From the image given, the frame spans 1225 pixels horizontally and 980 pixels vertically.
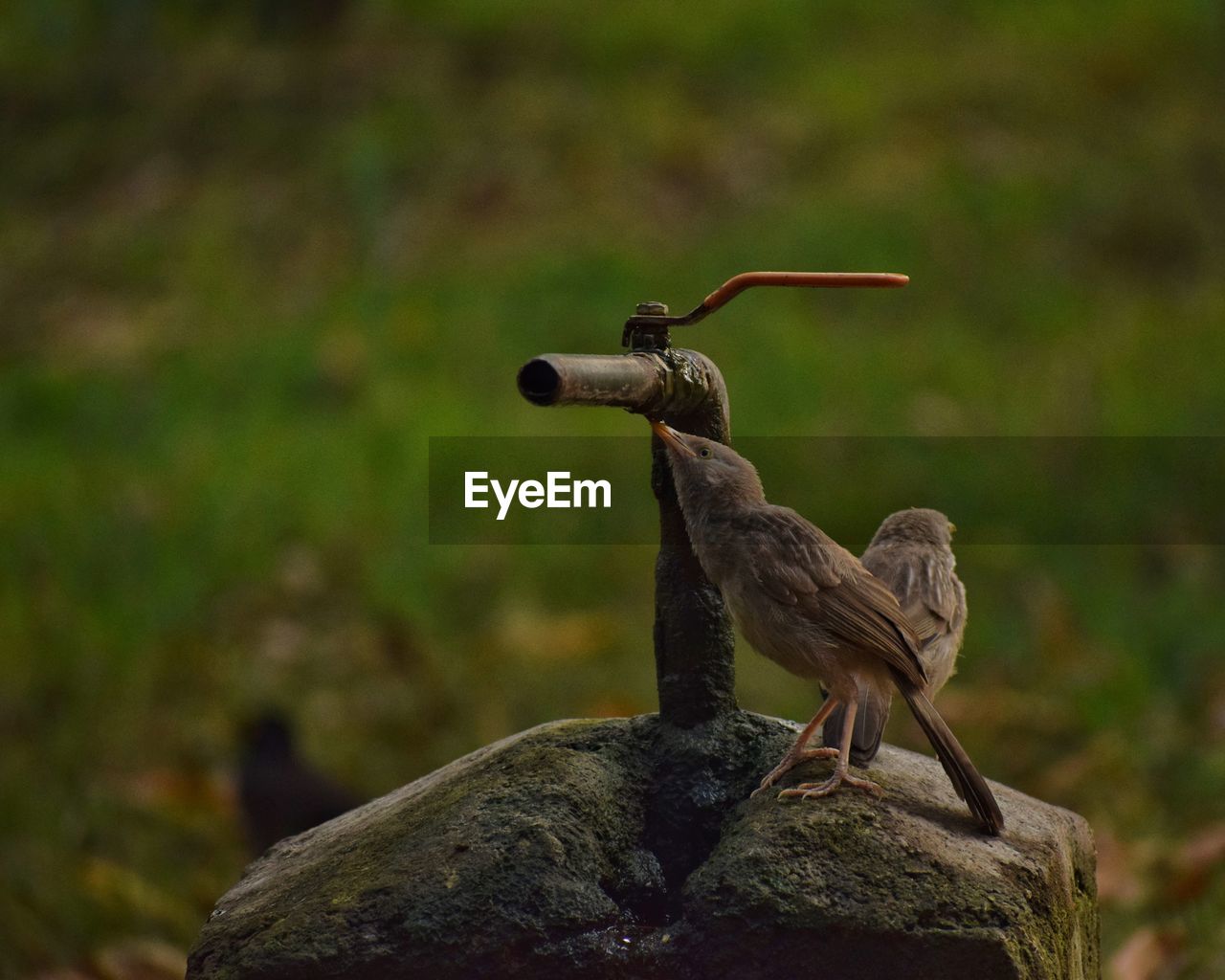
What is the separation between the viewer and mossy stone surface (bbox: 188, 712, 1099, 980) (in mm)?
1938

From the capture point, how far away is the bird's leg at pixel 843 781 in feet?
6.88

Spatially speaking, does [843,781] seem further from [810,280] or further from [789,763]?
[810,280]

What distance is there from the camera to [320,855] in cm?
229

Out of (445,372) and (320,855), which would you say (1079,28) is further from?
(320,855)

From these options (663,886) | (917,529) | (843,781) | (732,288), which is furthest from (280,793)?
(732,288)

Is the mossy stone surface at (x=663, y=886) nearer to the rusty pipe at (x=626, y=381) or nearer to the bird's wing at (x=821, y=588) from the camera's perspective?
the bird's wing at (x=821, y=588)

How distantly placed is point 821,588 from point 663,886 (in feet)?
1.46

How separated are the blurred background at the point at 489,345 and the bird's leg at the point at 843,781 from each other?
5.78 ft

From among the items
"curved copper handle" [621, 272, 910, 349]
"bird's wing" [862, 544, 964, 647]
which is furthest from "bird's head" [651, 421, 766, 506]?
"bird's wing" [862, 544, 964, 647]

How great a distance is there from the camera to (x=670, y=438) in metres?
2.13

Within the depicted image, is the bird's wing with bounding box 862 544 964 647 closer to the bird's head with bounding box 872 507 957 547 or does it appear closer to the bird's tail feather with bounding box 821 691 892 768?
the bird's head with bounding box 872 507 957 547

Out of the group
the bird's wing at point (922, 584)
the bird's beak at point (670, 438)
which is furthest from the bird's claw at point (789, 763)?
the bird's beak at point (670, 438)

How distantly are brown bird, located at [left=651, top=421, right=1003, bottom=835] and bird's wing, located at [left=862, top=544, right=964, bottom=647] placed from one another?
30 centimetres

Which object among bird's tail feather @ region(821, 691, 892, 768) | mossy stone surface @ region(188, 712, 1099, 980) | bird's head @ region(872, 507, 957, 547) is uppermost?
bird's head @ region(872, 507, 957, 547)
